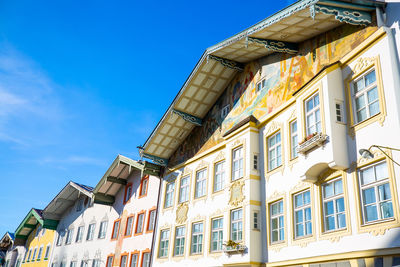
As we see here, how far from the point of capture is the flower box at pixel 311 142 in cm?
1297

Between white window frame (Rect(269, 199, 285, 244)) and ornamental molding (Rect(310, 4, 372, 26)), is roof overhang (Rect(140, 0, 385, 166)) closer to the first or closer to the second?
ornamental molding (Rect(310, 4, 372, 26))

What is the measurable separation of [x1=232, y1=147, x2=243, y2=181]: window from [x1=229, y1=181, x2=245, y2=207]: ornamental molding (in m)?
0.44

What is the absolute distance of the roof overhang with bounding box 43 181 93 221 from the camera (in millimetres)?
35250

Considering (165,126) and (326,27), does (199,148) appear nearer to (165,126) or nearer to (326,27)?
(165,126)

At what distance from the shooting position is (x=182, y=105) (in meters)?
23.2

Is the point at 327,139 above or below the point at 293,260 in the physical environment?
above

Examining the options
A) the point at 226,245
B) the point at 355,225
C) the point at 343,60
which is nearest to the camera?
the point at 355,225

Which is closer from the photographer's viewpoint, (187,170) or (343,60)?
(343,60)

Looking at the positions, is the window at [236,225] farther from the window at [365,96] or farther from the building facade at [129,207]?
the building facade at [129,207]

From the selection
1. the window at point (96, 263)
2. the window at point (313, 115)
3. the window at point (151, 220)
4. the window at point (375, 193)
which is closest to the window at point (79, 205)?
the window at point (96, 263)

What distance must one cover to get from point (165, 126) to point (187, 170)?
3161 mm

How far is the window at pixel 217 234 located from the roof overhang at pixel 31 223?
2395cm

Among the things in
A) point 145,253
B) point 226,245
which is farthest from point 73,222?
point 226,245

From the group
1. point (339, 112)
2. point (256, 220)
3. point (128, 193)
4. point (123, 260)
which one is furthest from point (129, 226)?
point (339, 112)
